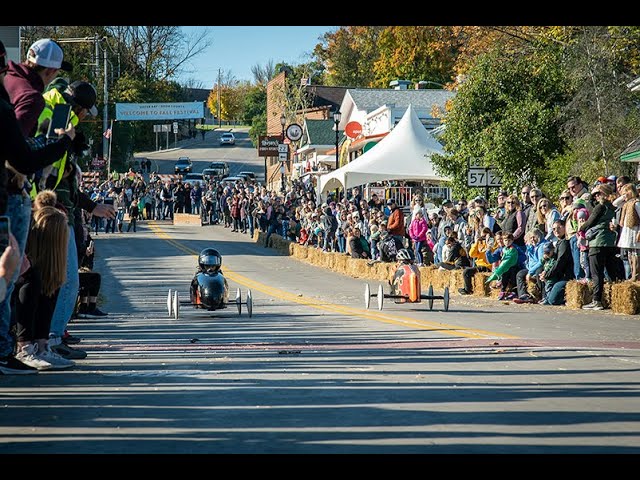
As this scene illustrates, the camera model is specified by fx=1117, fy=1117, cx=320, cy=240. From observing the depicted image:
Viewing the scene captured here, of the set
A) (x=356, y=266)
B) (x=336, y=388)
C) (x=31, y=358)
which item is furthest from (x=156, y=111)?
(x=336, y=388)

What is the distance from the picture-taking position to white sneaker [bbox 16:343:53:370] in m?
9.93

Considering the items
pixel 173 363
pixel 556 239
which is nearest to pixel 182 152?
pixel 556 239

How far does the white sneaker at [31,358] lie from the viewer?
9.93 metres

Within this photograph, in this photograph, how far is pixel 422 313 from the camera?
61.3 feet

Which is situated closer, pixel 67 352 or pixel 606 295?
pixel 67 352

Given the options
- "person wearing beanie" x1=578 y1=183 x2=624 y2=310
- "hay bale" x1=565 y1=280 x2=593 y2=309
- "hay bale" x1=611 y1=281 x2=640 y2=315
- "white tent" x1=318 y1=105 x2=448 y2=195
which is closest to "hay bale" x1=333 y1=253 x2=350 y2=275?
"white tent" x1=318 y1=105 x2=448 y2=195

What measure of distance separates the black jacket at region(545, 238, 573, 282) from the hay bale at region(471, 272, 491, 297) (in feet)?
8.62

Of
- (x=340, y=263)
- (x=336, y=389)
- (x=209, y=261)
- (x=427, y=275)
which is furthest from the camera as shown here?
(x=340, y=263)

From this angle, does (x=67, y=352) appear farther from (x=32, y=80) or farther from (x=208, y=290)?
(x=208, y=290)

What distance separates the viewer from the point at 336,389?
8.71 m

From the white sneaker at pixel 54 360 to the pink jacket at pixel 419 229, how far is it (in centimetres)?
2105

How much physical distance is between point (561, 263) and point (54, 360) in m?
12.8
